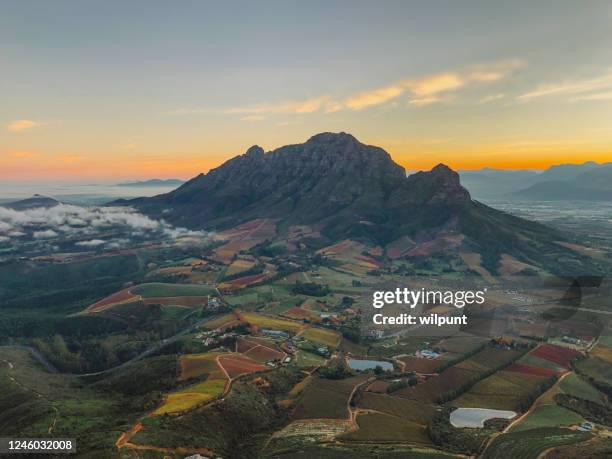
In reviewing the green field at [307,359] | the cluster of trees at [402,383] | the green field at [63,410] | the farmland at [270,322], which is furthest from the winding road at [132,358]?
the cluster of trees at [402,383]

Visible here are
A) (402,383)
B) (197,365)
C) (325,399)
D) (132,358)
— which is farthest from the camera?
(132,358)

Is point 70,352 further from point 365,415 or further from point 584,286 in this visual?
point 584,286

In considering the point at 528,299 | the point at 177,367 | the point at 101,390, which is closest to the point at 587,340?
the point at 528,299

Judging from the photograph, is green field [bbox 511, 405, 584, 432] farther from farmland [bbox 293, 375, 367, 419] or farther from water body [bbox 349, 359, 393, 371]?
water body [bbox 349, 359, 393, 371]

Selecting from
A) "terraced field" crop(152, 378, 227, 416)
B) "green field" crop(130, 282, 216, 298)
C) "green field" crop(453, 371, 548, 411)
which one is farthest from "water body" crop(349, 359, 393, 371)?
"green field" crop(130, 282, 216, 298)

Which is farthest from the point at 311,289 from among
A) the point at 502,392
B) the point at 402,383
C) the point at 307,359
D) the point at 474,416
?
the point at 474,416

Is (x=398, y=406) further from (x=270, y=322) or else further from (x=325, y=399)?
(x=270, y=322)
